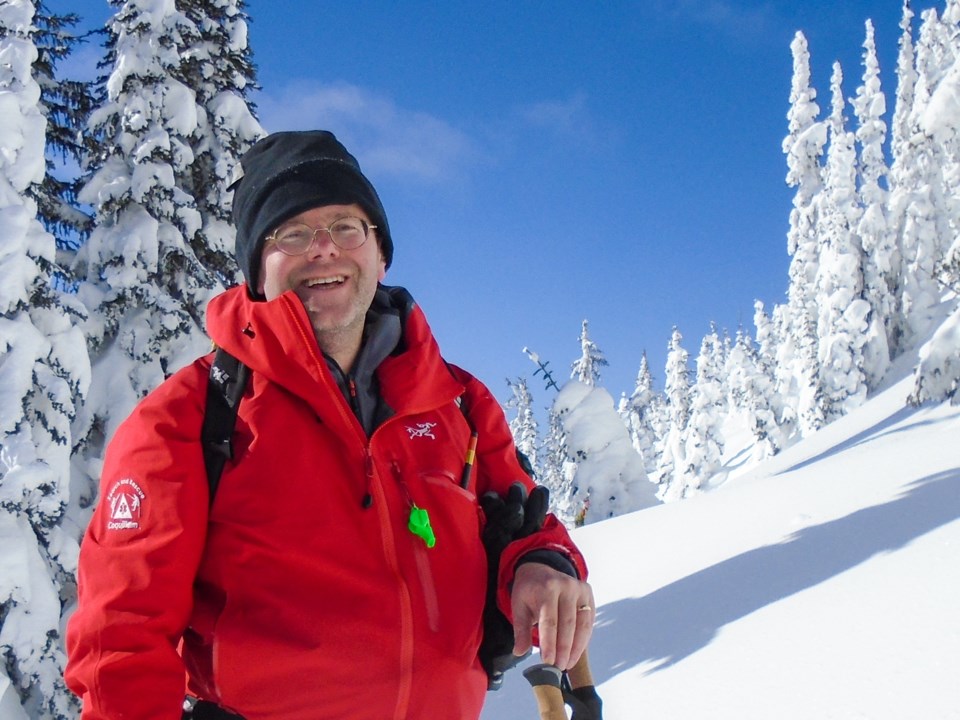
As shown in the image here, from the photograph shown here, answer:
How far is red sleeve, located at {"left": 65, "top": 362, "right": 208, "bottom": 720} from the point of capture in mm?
2025

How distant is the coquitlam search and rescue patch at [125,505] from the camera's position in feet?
7.22

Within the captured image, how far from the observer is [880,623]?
8328 mm

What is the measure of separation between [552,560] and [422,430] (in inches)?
25.4

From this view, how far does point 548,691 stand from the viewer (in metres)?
2.19

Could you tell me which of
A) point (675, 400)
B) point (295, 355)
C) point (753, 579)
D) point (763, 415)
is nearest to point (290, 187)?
point (295, 355)

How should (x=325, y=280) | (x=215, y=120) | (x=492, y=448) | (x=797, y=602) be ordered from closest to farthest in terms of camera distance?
(x=325, y=280)
(x=492, y=448)
(x=797, y=602)
(x=215, y=120)

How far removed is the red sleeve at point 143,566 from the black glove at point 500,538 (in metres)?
1.05

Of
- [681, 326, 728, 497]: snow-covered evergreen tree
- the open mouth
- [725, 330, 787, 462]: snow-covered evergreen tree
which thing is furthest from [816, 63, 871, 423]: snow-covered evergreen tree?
the open mouth

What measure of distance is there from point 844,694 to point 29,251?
11.0 metres

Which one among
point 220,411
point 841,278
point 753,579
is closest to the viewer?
point 220,411

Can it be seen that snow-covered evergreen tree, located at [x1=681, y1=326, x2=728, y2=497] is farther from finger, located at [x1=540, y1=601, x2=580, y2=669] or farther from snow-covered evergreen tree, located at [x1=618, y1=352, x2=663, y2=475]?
finger, located at [x1=540, y1=601, x2=580, y2=669]

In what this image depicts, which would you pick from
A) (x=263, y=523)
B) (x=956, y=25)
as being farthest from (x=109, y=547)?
(x=956, y=25)

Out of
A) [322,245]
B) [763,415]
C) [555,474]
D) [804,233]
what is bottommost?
[322,245]

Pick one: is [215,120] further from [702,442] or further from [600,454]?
[702,442]
